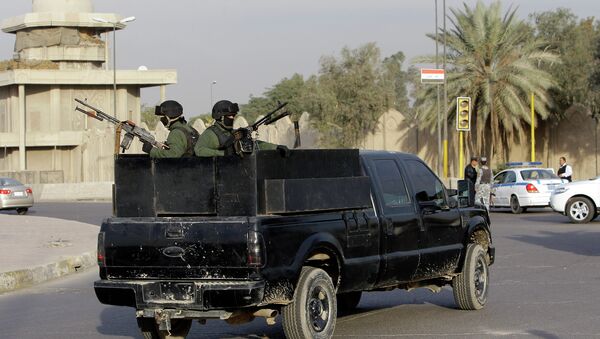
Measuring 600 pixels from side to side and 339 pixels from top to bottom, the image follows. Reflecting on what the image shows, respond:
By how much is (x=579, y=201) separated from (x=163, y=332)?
20574mm

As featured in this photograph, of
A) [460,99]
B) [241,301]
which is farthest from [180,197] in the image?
[460,99]

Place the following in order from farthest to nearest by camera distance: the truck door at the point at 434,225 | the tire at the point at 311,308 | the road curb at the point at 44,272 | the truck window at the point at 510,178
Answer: the truck window at the point at 510,178 < the road curb at the point at 44,272 < the truck door at the point at 434,225 < the tire at the point at 311,308

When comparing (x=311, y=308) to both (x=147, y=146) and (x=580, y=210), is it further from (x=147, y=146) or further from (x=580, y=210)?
(x=580, y=210)

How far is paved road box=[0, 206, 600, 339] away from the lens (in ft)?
34.6

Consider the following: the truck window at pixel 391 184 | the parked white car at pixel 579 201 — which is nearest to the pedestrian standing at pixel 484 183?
the parked white car at pixel 579 201

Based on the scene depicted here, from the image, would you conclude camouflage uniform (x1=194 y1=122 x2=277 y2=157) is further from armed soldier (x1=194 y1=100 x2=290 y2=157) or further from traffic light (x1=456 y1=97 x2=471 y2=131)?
traffic light (x1=456 y1=97 x2=471 y2=131)

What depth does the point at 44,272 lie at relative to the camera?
695 inches

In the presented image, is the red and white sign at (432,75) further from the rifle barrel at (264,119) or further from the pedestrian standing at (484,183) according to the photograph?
the rifle barrel at (264,119)

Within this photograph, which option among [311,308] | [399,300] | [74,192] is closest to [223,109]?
[311,308]

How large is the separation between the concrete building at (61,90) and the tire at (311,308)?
2619 inches

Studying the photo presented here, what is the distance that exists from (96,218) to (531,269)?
2188cm

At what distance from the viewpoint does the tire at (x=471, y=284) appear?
1194 centimetres

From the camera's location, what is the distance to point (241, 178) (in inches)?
360

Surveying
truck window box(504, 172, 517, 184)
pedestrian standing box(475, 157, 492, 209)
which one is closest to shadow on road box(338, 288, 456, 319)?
pedestrian standing box(475, 157, 492, 209)
